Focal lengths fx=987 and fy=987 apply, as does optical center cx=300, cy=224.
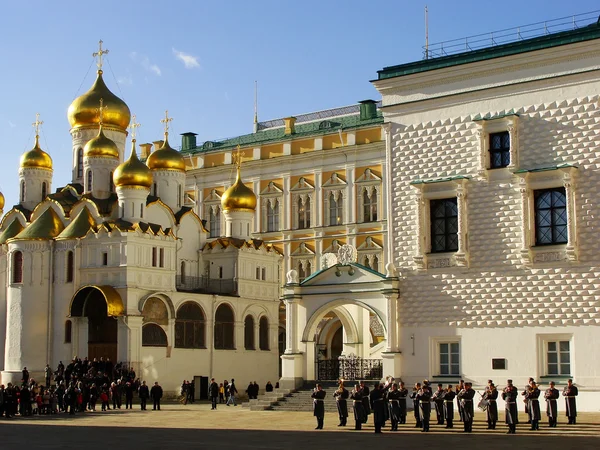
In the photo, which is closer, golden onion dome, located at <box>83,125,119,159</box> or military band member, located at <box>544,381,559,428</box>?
military band member, located at <box>544,381,559,428</box>

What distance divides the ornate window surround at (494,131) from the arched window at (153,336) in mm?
17454

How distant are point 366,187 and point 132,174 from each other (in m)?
12.5

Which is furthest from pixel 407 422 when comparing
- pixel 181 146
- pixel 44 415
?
pixel 181 146

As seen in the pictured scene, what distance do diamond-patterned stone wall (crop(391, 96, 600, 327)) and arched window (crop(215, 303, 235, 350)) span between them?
16.1m

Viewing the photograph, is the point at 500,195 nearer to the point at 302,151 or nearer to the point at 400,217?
the point at 400,217

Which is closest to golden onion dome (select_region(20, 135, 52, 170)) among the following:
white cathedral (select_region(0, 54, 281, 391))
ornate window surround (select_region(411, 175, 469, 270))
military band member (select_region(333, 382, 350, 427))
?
white cathedral (select_region(0, 54, 281, 391))

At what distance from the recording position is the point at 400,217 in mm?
28234

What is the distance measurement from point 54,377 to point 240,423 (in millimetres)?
15137

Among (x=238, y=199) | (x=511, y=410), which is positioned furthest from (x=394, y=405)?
(x=238, y=199)

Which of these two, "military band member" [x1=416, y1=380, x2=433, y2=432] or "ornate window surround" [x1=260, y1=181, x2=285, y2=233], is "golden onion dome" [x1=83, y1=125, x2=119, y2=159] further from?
"military band member" [x1=416, y1=380, x2=433, y2=432]

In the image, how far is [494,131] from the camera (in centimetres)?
2678

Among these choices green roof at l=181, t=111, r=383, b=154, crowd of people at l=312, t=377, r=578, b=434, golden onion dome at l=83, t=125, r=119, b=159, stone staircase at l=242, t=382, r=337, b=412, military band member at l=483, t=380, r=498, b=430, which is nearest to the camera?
crowd of people at l=312, t=377, r=578, b=434

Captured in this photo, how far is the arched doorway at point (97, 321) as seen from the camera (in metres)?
39.0

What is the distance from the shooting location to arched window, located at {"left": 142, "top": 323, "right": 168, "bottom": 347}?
39.1 meters
